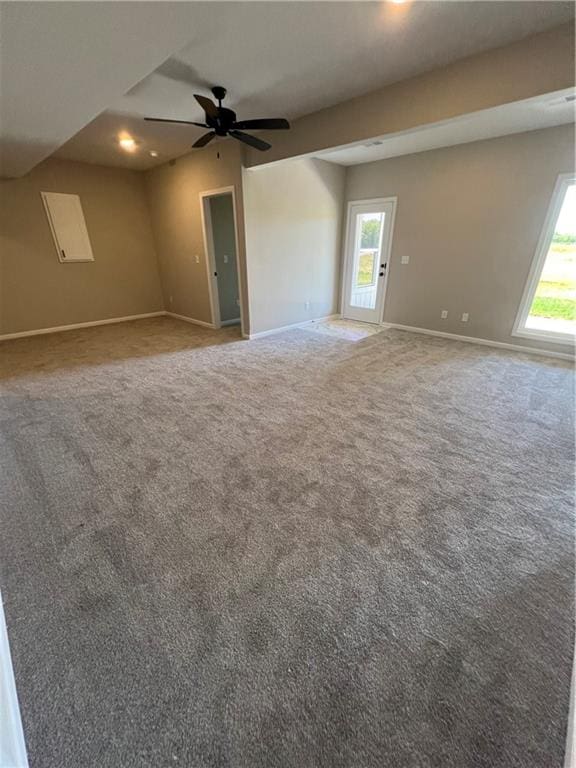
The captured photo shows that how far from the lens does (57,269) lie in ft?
17.2

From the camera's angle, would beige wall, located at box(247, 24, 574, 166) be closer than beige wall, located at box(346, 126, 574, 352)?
Yes

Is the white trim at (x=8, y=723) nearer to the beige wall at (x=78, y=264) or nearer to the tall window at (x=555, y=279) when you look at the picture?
the tall window at (x=555, y=279)

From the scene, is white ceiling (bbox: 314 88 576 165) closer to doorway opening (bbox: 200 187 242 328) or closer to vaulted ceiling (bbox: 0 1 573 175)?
vaulted ceiling (bbox: 0 1 573 175)

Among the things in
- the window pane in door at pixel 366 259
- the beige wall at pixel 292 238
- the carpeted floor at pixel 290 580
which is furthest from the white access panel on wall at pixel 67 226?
the window pane in door at pixel 366 259

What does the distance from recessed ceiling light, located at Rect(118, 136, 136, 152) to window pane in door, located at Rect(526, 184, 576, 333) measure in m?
5.51

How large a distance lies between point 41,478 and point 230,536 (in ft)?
4.57

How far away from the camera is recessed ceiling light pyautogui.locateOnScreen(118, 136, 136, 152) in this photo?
4.00m

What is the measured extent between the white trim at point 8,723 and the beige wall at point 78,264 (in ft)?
19.0

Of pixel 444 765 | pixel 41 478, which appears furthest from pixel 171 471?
pixel 444 765

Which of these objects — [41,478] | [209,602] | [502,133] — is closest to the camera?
[209,602]

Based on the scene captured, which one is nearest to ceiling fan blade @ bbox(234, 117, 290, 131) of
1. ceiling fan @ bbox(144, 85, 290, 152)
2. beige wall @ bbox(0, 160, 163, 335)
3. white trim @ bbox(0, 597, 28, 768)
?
ceiling fan @ bbox(144, 85, 290, 152)

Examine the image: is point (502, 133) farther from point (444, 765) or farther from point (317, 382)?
point (444, 765)

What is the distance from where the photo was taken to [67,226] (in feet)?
16.8

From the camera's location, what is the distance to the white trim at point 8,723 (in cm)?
70
